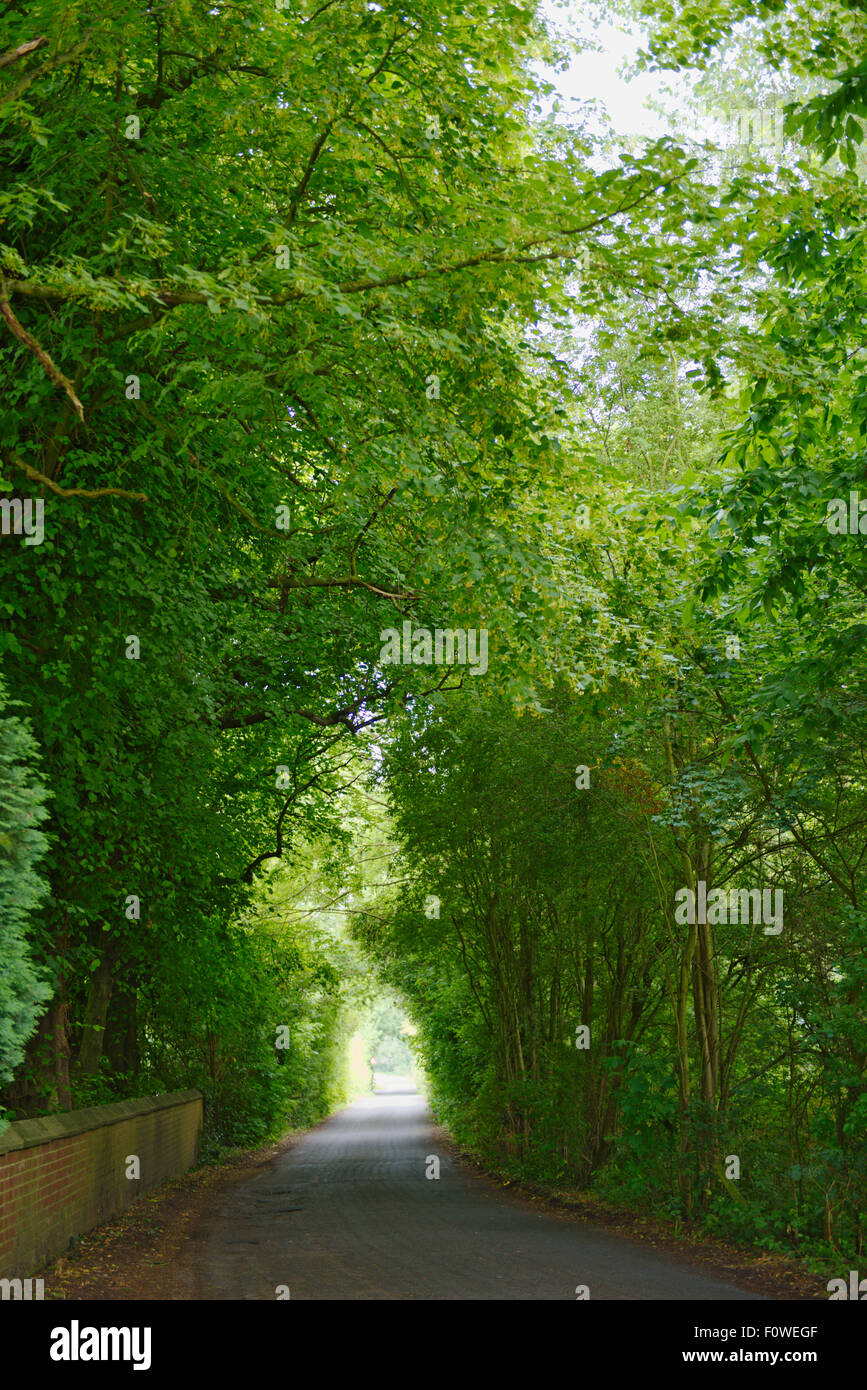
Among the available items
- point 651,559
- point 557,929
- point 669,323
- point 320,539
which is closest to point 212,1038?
point 557,929

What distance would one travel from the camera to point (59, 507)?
939cm

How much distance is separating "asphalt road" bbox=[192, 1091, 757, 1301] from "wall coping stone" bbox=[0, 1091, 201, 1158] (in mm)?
1552

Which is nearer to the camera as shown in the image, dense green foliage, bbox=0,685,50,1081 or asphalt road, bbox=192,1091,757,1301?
dense green foliage, bbox=0,685,50,1081

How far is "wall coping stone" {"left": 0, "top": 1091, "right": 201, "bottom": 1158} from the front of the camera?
27.4 ft

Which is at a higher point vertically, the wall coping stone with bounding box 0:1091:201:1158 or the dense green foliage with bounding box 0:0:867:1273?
the dense green foliage with bounding box 0:0:867:1273

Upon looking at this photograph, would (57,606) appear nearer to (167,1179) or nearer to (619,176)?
(619,176)

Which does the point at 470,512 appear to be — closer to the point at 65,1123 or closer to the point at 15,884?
the point at 15,884

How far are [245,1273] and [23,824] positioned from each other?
517 centimetres

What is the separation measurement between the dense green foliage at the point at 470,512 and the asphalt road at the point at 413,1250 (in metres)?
1.49

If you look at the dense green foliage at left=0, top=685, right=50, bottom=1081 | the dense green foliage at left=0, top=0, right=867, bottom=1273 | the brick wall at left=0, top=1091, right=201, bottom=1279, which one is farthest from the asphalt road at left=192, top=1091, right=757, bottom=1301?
the dense green foliage at left=0, top=685, right=50, bottom=1081

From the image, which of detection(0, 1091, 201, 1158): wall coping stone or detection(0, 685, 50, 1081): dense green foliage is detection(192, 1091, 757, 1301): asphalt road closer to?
detection(0, 1091, 201, 1158): wall coping stone

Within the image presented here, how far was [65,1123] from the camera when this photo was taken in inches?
408

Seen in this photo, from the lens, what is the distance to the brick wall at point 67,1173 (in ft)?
27.4

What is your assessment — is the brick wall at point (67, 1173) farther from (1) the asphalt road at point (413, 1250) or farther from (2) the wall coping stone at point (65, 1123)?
(1) the asphalt road at point (413, 1250)
